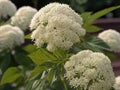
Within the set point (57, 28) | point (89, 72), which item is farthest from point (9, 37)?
point (89, 72)

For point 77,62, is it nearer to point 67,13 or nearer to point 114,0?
point 67,13

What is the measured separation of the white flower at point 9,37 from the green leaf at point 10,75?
0.23 metres

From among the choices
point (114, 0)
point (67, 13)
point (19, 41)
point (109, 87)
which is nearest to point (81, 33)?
point (67, 13)

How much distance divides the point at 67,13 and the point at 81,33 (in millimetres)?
82

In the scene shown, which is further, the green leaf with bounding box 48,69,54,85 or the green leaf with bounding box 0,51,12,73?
the green leaf with bounding box 0,51,12,73

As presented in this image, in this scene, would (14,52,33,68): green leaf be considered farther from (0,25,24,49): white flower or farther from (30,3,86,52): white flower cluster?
(30,3,86,52): white flower cluster

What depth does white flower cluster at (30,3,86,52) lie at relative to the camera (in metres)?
1.57

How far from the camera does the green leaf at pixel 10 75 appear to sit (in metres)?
2.41

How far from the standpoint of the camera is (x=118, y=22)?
17.6ft

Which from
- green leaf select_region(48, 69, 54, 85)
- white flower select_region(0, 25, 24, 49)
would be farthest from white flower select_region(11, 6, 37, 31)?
green leaf select_region(48, 69, 54, 85)

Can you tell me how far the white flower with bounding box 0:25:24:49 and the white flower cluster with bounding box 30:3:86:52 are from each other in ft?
3.86

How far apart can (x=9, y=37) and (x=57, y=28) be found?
51.8 inches

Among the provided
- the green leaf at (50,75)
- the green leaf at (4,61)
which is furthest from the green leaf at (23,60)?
the green leaf at (50,75)

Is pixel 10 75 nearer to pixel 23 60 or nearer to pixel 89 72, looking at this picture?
pixel 23 60
